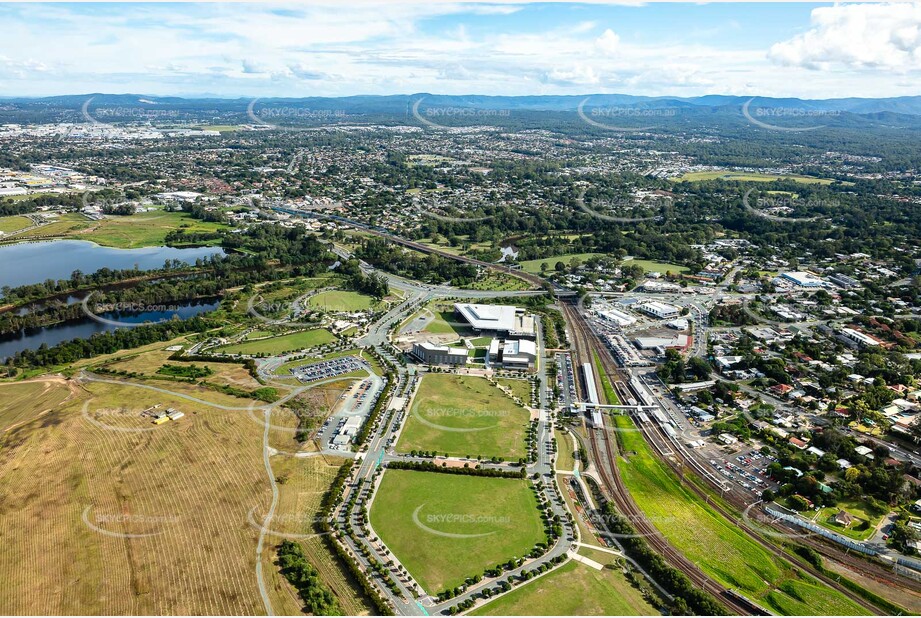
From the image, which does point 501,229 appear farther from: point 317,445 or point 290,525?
point 290,525

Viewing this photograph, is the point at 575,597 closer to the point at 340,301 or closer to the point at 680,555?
the point at 680,555

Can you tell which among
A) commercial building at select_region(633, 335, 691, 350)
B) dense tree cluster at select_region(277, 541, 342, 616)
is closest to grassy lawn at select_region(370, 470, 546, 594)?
dense tree cluster at select_region(277, 541, 342, 616)

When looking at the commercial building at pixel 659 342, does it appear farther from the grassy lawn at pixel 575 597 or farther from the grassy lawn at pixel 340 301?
the grassy lawn at pixel 575 597

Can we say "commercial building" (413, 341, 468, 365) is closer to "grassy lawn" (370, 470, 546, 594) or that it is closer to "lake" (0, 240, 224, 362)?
"grassy lawn" (370, 470, 546, 594)

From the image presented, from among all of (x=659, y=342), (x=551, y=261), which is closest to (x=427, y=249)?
(x=551, y=261)

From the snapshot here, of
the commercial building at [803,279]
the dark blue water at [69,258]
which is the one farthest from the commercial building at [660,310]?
the dark blue water at [69,258]

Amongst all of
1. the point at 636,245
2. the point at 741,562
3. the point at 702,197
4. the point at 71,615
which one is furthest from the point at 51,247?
the point at 702,197
